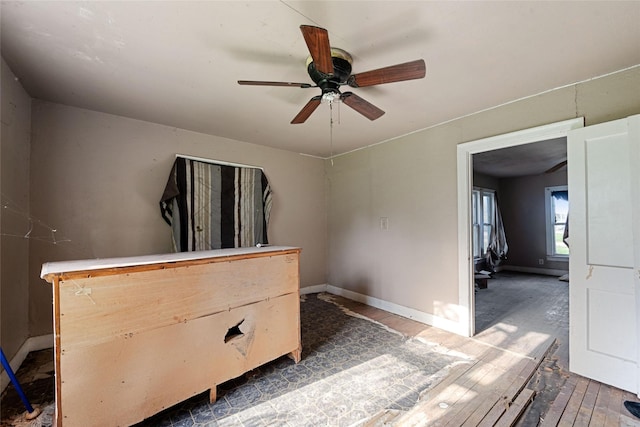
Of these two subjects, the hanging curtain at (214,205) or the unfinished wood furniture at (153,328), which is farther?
the hanging curtain at (214,205)

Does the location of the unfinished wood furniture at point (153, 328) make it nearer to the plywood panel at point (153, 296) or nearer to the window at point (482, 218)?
the plywood panel at point (153, 296)

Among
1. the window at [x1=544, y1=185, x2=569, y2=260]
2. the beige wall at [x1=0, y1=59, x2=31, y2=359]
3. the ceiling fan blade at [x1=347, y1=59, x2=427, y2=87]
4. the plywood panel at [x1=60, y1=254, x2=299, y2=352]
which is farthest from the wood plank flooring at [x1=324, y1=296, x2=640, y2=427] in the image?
the window at [x1=544, y1=185, x2=569, y2=260]

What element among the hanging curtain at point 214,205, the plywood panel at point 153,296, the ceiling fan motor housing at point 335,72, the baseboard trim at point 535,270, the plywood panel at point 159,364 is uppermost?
the ceiling fan motor housing at point 335,72

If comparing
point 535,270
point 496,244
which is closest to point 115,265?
point 496,244

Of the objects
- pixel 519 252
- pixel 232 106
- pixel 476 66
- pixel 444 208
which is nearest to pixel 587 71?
pixel 476 66

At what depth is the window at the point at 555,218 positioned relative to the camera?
6167 mm

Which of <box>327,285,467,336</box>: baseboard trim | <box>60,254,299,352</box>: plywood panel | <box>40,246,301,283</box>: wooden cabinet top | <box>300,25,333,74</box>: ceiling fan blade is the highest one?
<box>300,25,333,74</box>: ceiling fan blade

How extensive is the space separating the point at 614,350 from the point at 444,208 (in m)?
1.74

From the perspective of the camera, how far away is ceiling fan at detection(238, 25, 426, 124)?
1.35m

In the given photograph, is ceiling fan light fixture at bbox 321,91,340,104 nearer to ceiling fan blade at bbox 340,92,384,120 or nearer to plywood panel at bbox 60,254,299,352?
ceiling fan blade at bbox 340,92,384,120

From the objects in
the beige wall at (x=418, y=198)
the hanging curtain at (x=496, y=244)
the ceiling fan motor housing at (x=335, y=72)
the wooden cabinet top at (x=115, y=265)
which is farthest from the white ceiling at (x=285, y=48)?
the hanging curtain at (x=496, y=244)

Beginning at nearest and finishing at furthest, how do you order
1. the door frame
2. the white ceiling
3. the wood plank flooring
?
the white ceiling, the wood plank flooring, the door frame

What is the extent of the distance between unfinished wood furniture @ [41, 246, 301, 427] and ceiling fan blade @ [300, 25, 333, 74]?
1.41 m

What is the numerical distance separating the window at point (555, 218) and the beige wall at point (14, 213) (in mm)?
9037
